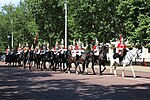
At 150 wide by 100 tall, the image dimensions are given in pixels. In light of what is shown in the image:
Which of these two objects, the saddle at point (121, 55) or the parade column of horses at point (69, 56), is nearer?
the saddle at point (121, 55)

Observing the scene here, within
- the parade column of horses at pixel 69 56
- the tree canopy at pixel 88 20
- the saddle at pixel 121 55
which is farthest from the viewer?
the tree canopy at pixel 88 20

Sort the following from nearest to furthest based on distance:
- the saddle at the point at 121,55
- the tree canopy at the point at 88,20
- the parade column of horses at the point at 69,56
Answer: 1. the saddle at the point at 121,55
2. the parade column of horses at the point at 69,56
3. the tree canopy at the point at 88,20

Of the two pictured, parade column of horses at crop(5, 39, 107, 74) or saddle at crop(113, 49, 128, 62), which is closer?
saddle at crop(113, 49, 128, 62)

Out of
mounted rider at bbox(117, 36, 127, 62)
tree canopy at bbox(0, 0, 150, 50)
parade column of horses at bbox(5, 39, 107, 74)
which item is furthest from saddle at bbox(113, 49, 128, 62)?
tree canopy at bbox(0, 0, 150, 50)

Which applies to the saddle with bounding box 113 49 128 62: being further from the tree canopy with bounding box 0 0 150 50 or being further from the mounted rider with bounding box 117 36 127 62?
the tree canopy with bounding box 0 0 150 50

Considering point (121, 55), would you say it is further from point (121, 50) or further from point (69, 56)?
point (69, 56)

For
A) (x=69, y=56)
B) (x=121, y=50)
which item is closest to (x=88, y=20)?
(x=69, y=56)

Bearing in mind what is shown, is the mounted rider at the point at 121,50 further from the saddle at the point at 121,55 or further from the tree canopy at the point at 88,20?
the tree canopy at the point at 88,20

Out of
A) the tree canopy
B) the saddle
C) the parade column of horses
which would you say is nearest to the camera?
the saddle

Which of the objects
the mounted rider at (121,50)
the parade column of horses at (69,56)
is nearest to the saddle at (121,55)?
the mounted rider at (121,50)

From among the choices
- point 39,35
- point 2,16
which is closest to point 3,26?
point 2,16

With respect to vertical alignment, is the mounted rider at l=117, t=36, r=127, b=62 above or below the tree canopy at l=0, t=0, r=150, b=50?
below

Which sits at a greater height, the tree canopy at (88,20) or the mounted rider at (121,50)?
the tree canopy at (88,20)

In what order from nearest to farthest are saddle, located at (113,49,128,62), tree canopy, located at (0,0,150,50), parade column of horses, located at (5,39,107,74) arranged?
saddle, located at (113,49,128,62)
parade column of horses, located at (5,39,107,74)
tree canopy, located at (0,0,150,50)
